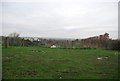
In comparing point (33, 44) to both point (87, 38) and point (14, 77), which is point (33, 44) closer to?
point (87, 38)

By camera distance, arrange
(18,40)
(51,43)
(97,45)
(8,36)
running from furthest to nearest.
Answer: (51,43) → (97,45) → (18,40) → (8,36)

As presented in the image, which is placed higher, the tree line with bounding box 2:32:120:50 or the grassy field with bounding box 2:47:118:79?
the tree line with bounding box 2:32:120:50

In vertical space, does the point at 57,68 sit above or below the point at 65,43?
below

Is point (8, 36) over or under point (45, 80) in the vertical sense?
over

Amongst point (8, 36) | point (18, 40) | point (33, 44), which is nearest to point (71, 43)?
point (33, 44)

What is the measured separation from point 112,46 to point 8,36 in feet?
35.3

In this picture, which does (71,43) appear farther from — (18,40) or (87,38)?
(18,40)

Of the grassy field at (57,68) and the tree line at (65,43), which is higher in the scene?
the tree line at (65,43)

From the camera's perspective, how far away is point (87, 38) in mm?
15281

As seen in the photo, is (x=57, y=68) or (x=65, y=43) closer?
(x=57, y=68)

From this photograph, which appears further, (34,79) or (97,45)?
(97,45)

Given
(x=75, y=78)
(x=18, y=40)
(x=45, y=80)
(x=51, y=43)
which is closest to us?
(x=45, y=80)

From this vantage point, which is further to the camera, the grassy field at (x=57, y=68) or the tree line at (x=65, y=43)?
the tree line at (x=65, y=43)

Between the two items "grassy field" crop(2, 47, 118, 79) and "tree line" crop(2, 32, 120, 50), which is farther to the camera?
"tree line" crop(2, 32, 120, 50)
